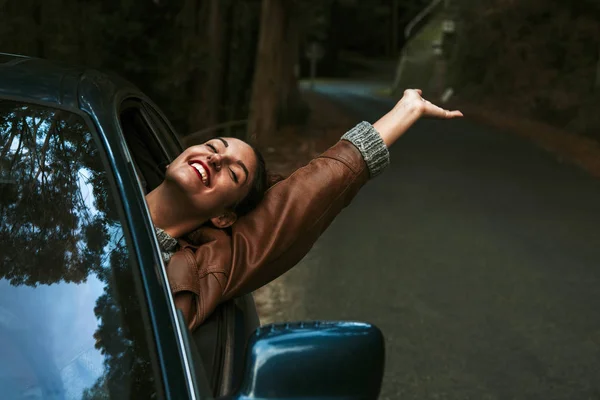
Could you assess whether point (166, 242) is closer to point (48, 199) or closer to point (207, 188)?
point (207, 188)

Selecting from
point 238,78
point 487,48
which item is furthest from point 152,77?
point 487,48

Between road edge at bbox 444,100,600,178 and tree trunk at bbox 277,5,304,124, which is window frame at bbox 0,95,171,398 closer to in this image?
road edge at bbox 444,100,600,178

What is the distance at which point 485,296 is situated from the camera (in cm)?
723

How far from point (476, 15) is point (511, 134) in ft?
33.7

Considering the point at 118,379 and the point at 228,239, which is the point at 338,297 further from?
the point at 118,379

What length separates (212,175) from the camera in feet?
8.52

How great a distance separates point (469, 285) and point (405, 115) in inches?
192

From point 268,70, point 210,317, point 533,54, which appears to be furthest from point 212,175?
point 533,54

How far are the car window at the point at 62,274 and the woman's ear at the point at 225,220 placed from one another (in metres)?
0.70

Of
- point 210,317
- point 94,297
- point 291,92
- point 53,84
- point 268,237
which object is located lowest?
point 291,92

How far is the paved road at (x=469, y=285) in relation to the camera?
17.9 feet

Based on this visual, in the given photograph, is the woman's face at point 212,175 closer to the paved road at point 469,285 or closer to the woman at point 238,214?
the woman at point 238,214

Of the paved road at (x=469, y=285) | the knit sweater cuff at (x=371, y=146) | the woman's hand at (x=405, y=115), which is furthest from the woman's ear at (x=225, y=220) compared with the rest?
the paved road at (x=469, y=285)

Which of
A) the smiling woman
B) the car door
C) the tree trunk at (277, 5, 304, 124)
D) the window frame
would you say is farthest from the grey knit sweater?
the tree trunk at (277, 5, 304, 124)
